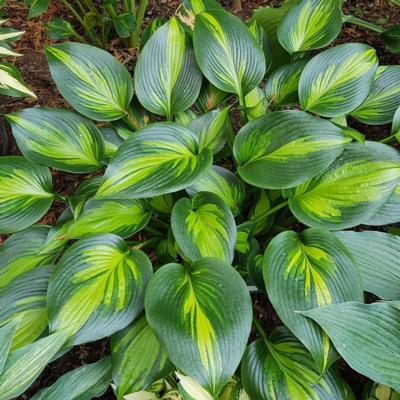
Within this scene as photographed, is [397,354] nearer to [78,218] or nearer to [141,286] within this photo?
[141,286]

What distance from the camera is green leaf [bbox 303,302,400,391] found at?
0.86m

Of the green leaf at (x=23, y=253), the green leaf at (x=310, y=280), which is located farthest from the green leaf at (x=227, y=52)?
the green leaf at (x=23, y=253)

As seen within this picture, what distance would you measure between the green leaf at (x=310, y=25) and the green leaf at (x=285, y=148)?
382 mm

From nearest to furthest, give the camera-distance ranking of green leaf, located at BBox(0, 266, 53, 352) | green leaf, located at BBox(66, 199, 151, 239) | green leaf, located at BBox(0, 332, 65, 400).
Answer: green leaf, located at BBox(0, 332, 65, 400) → green leaf, located at BBox(0, 266, 53, 352) → green leaf, located at BBox(66, 199, 151, 239)

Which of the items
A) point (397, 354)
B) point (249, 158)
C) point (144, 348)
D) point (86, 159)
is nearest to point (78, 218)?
point (86, 159)

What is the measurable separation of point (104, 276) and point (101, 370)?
0.88ft

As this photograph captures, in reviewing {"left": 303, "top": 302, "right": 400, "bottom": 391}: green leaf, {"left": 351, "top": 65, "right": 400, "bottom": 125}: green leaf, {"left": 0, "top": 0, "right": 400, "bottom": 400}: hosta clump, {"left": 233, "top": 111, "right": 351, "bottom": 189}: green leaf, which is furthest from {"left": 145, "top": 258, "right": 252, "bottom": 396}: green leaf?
{"left": 351, "top": 65, "right": 400, "bottom": 125}: green leaf

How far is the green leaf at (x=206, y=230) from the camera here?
1053mm

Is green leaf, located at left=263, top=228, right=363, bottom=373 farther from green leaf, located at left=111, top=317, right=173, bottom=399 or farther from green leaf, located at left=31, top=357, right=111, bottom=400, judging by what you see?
green leaf, located at left=31, top=357, right=111, bottom=400

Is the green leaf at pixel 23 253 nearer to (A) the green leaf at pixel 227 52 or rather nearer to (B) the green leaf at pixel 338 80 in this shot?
(A) the green leaf at pixel 227 52

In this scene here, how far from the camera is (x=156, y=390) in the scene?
1169 mm

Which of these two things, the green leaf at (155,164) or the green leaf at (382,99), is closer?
the green leaf at (155,164)

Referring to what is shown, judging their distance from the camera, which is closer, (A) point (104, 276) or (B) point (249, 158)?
(A) point (104, 276)

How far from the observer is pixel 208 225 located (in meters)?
1.09
